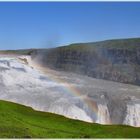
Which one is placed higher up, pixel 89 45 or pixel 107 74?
pixel 89 45

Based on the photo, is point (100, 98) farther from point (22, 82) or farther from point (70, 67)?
point (70, 67)

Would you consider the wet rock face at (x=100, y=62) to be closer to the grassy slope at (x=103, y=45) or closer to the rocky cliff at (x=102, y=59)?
the rocky cliff at (x=102, y=59)

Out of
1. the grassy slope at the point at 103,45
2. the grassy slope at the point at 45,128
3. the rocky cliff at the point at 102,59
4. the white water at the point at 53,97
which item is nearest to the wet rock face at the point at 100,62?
the rocky cliff at the point at 102,59

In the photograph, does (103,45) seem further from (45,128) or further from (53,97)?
(45,128)

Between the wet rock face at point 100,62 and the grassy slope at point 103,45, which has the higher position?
the grassy slope at point 103,45

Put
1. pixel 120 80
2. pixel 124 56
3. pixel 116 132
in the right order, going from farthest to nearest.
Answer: pixel 124 56
pixel 120 80
pixel 116 132

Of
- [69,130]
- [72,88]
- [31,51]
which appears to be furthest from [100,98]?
[31,51]

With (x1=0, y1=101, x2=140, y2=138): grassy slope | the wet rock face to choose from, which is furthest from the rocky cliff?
(x1=0, y1=101, x2=140, y2=138): grassy slope
